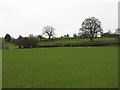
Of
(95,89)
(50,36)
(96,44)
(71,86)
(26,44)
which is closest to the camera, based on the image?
(95,89)

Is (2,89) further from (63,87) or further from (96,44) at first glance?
(96,44)

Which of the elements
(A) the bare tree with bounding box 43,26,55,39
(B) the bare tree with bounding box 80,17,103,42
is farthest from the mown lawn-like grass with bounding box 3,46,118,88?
(A) the bare tree with bounding box 43,26,55,39

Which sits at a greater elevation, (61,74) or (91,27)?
(91,27)

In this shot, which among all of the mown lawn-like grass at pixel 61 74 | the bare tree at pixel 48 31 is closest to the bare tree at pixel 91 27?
the bare tree at pixel 48 31

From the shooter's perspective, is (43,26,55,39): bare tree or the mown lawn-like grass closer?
the mown lawn-like grass

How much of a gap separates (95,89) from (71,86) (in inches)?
31.5

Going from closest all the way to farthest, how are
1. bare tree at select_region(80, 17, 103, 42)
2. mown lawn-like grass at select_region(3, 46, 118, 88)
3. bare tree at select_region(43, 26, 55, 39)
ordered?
mown lawn-like grass at select_region(3, 46, 118, 88) < bare tree at select_region(80, 17, 103, 42) < bare tree at select_region(43, 26, 55, 39)

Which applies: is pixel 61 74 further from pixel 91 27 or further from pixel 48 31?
pixel 48 31

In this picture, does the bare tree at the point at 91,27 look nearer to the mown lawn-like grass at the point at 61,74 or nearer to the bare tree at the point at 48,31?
the bare tree at the point at 48,31

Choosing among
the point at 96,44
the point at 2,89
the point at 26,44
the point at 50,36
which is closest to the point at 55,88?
the point at 2,89

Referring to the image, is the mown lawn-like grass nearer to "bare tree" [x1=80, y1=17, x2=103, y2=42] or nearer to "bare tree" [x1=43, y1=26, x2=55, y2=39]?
"bare tree" [x1=80, y1=17, x2=103, y2=42]

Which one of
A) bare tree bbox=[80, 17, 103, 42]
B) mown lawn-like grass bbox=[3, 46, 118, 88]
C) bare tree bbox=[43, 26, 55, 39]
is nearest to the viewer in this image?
mown lawn-like grass bbox=[3, 46, 118, 88]

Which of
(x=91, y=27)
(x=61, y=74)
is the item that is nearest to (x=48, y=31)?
(x=91, y=27)

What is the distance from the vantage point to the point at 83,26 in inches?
2003
